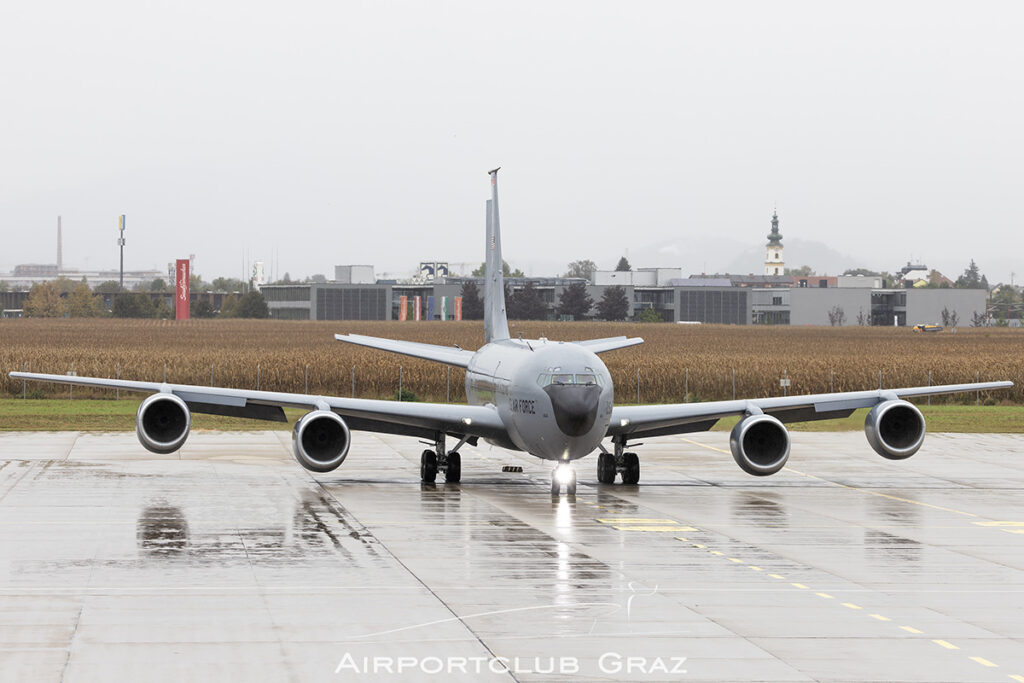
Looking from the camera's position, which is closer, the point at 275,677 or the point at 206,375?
the point at 275,677

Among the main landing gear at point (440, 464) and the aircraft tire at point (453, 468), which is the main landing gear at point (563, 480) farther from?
the aircraft tire at point (453, 468)

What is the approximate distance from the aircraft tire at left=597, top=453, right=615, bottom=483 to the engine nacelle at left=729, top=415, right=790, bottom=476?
11.2 feet

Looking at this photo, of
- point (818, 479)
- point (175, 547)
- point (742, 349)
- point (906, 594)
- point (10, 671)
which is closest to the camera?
point (10, 671)

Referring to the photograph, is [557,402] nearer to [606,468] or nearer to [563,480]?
[563,480]

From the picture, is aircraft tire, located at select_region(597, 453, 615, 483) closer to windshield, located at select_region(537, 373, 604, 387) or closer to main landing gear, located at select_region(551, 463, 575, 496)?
main landing gear, located at select_region(551, 463, 575, 496)

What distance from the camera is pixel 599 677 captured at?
46.0 feet


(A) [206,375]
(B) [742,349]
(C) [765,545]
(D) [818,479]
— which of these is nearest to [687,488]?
(D) [818,479]

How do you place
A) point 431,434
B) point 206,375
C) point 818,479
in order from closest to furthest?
point 431,434 → point 818,479 → point 206,375

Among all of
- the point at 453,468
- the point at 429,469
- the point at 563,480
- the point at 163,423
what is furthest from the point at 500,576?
the point at 163,423

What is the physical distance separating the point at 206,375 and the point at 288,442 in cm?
2285

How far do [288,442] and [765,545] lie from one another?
23.1 metres

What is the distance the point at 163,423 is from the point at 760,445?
1328 cm

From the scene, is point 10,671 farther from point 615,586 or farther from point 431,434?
point 431,434

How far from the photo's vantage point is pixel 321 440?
29578 millimetres
